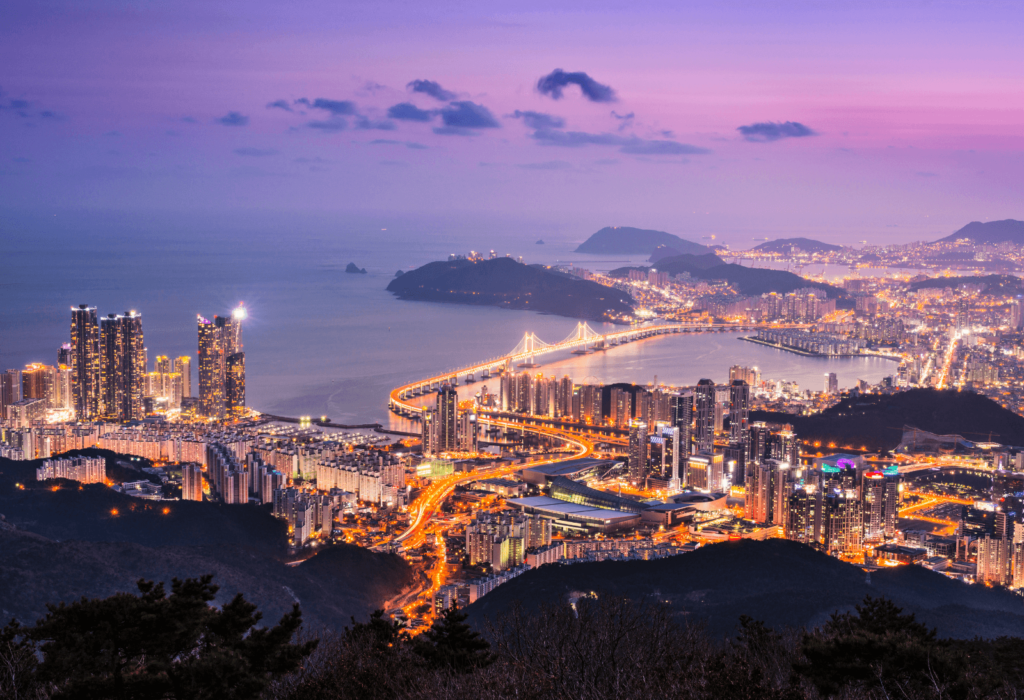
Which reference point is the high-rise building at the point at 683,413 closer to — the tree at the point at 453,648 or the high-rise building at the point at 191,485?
the high-rise building at the point at 191,485

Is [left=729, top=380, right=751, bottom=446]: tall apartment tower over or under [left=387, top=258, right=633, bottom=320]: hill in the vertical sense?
under

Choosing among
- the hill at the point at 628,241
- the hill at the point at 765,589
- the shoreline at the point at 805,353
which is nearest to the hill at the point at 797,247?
the hill at the point at 628,241

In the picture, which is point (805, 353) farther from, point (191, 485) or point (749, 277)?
point (191, 485)

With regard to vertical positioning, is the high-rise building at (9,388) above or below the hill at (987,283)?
below

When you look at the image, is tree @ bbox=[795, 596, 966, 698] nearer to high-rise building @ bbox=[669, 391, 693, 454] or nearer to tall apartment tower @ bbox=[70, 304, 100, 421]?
high-rise building @ bbox=[669, 391, 693, 454]

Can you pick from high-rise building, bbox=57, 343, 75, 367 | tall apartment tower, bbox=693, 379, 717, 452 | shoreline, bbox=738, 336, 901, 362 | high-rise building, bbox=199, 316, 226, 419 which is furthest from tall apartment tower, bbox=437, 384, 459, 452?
shoreline, bbox=738, 336, 901, 362

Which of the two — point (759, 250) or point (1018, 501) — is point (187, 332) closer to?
point (1018, 501)
